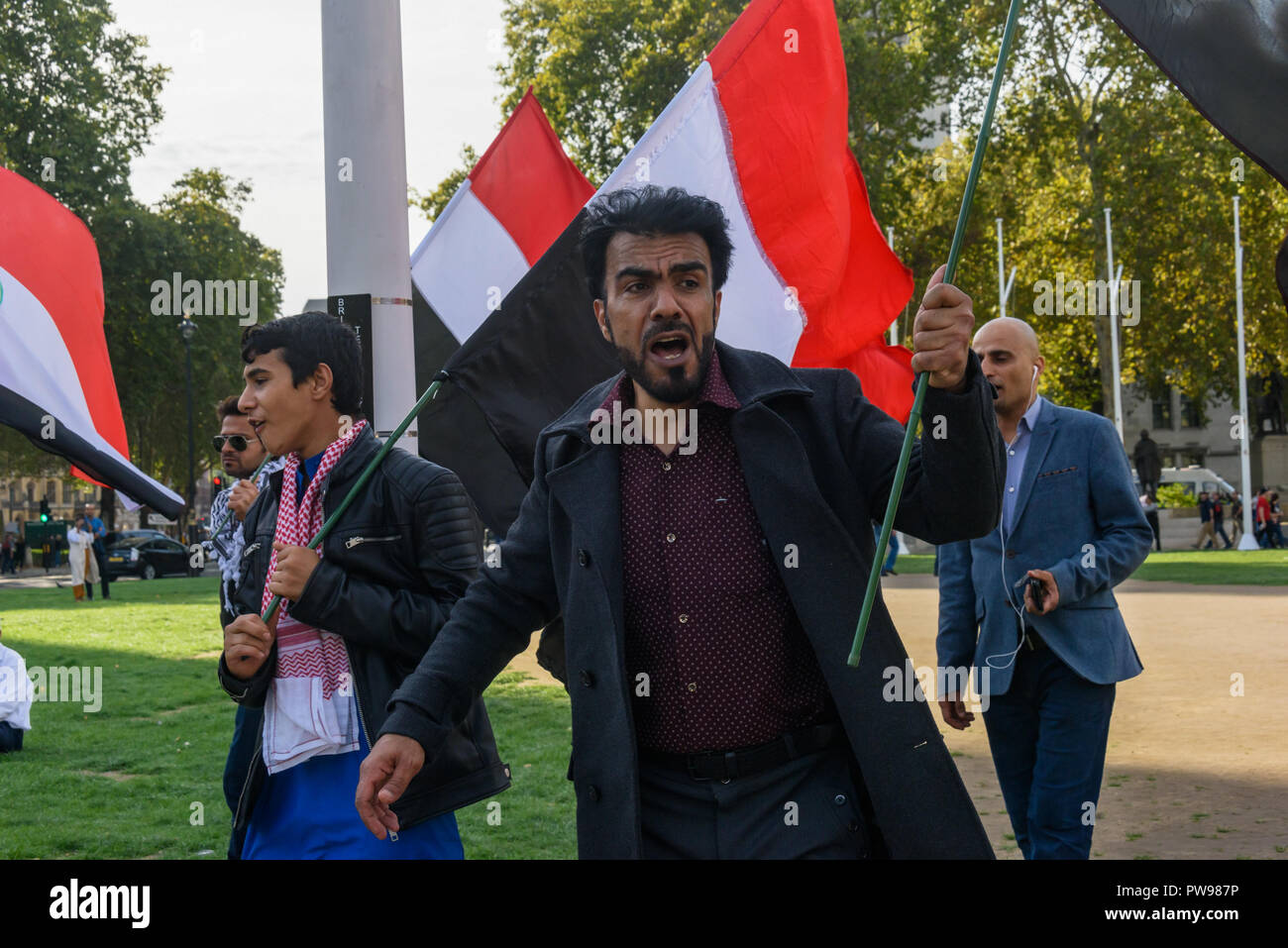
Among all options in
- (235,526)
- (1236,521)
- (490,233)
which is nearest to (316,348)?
(235,526)

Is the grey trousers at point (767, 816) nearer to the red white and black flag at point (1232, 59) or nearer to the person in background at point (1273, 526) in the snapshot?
the red white and black flag at point (1232, 59)

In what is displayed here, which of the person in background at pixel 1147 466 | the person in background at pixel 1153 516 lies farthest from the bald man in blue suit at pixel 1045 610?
the person in background at pixel 1147 466

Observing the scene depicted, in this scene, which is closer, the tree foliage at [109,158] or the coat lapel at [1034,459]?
the coat lapel at [1034,459]

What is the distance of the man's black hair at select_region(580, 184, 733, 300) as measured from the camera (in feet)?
10.0

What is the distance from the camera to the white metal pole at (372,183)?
17.5ft

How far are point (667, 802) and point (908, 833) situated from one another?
1.56 feet

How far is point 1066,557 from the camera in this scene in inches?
196

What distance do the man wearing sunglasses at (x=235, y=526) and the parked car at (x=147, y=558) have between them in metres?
37.6

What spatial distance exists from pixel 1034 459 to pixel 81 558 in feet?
85.5

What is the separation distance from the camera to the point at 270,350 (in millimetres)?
3844

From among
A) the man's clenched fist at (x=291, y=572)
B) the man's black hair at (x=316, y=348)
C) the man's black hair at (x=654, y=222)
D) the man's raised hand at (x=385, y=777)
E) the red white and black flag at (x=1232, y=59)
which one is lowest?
the man's raised hand at (x=385, y=777)

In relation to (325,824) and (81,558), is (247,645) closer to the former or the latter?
(325,824)
